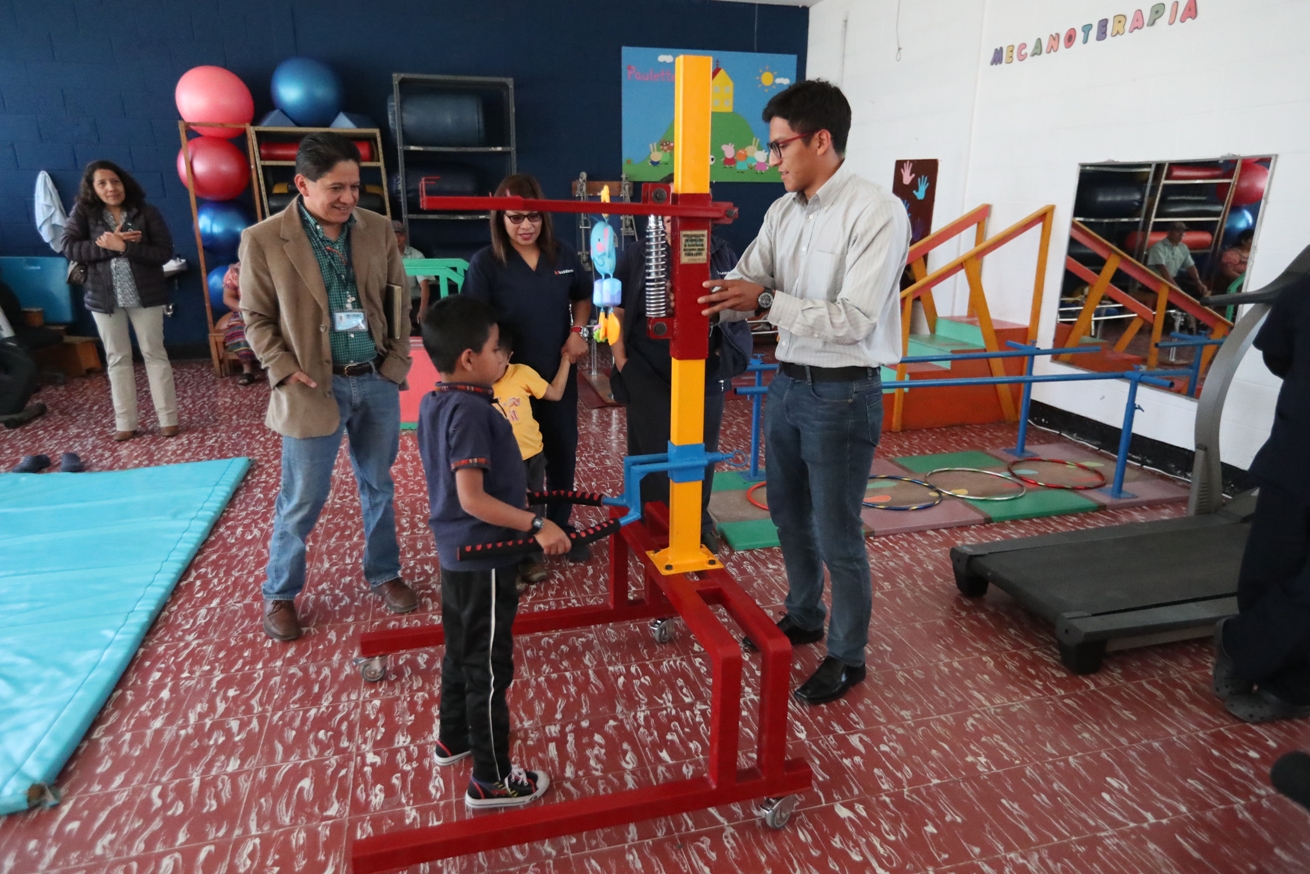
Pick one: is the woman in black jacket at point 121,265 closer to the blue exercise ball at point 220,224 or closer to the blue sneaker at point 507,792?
the blue exercise ball at point 220,224

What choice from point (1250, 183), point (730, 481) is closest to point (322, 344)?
point (730, 481)

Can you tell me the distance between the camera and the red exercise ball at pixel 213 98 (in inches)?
246

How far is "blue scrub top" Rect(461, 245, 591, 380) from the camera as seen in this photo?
2.79 m

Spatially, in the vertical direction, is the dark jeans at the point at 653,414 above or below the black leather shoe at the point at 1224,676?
above

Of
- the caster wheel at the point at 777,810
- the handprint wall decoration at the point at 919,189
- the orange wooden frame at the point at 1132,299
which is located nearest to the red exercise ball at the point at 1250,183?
the orange wooden frame at the point at 1132,299

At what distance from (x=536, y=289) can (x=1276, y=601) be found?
2.42 m

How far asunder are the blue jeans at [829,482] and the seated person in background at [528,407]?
93 cm

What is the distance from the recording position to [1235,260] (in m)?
3.87

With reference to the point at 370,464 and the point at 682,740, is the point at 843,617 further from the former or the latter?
the point at 370,464

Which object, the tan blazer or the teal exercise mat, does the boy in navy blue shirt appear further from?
the teal exercise mat

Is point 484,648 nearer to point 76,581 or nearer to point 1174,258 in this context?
point 76,581

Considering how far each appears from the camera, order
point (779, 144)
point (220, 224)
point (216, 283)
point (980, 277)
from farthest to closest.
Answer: point (216, 283), point (220, 224), point (980, 277), point (779, 144)

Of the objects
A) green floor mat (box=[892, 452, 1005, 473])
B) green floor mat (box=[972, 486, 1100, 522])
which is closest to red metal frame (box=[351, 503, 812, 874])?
green floor mat (box=[972, 486, 1100, 522])

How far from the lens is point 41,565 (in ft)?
10.0
